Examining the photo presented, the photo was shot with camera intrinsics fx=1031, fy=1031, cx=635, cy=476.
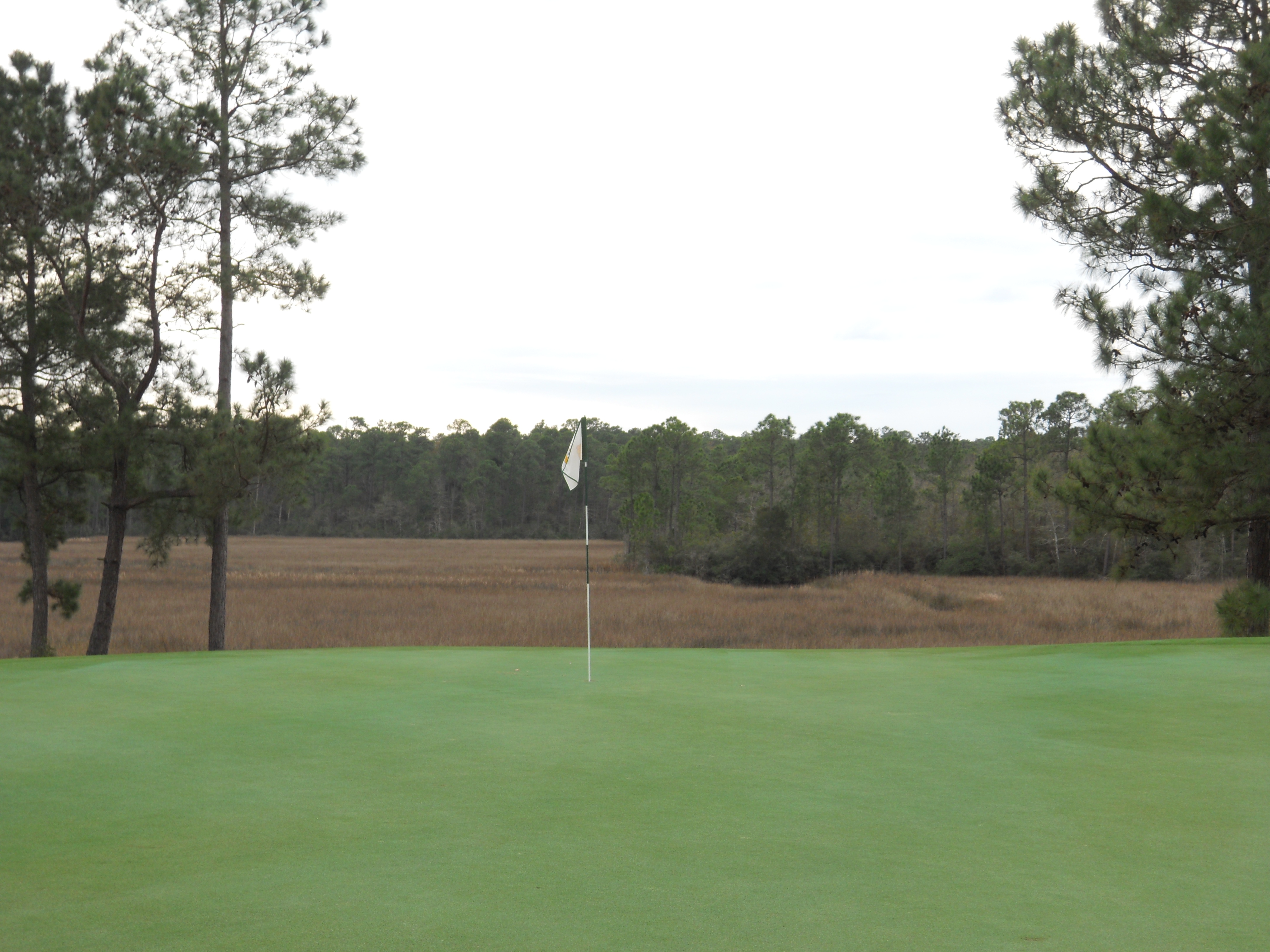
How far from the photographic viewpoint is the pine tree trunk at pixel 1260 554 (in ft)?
52.5

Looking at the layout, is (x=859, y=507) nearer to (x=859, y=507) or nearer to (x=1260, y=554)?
(x=859, y=507)

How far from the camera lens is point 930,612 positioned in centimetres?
3177

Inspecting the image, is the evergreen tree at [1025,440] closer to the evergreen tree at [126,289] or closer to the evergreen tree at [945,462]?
the evergreen tree at [945,462]

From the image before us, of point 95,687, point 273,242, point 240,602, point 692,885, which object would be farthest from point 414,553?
point 692,885

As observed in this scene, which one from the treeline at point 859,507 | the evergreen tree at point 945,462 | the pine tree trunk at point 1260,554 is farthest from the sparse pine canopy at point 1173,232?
the evergreen tree at point 945,462

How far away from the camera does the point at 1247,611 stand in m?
14.5

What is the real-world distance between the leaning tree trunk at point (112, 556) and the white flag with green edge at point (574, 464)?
11.5 m

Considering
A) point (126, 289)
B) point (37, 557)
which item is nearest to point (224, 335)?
point (126, 289)

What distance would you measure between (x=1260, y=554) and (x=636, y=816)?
15.3 metres

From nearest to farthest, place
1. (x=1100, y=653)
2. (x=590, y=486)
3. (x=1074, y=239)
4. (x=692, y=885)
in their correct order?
(x=692, y=885), (x=1100, y=653), (x=1074, y=239), (x=590, y=486)

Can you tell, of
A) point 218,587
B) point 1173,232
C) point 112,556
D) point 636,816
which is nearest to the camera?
point 636,816

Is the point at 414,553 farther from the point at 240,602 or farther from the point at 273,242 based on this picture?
the point at 273,242

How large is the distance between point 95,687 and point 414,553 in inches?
2767

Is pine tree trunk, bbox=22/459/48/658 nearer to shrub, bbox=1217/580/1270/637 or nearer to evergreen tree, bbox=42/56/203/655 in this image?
evergreen tree, bbox=42/56/203/655
